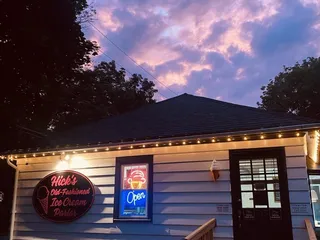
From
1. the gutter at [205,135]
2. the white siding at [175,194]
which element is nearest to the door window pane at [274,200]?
the white siding at [175,194]

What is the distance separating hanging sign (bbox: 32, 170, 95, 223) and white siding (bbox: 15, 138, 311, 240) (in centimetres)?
15

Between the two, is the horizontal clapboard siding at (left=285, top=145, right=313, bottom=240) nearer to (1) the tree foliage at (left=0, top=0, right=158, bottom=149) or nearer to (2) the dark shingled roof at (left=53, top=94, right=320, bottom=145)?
(2) the dark shingled roof at (left=53, top=94, right=320, bottom=145)

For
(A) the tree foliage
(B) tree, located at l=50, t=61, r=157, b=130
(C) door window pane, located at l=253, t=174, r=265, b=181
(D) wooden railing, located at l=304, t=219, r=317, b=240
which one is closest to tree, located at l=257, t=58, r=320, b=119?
(B) tree, located at l=50, t=61, r=157, b=130

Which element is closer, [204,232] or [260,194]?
[204,232]

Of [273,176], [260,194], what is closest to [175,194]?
[260,194]

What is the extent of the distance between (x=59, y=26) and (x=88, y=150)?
5197 millimetres

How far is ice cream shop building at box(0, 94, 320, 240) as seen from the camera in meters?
5.35

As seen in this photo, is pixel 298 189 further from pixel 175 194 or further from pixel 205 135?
pixel 175 194

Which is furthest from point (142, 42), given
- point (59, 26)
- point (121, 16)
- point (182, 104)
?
point (182, 104)

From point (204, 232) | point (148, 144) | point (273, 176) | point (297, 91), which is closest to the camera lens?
point (204, 232)

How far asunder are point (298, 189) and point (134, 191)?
9.85ft

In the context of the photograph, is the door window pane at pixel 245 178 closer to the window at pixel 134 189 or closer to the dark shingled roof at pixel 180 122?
the dark shingled roof at pixel 180 122

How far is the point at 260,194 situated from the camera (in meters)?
5.49

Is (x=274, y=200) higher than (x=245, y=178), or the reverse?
(x=245, y=178)
